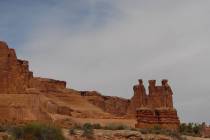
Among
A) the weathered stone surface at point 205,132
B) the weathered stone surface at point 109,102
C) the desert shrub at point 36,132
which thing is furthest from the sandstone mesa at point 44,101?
the desert shrub at point 36,132

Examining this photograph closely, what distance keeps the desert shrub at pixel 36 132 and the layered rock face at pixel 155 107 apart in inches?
549

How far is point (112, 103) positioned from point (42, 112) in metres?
38.1

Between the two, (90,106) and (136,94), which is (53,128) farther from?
(136,94)

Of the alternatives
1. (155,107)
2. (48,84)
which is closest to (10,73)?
(155,107)

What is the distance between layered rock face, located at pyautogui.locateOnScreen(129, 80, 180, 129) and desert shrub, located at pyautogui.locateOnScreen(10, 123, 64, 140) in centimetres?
1395

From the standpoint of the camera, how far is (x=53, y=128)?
35812 mm

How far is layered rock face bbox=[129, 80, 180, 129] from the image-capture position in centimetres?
4888

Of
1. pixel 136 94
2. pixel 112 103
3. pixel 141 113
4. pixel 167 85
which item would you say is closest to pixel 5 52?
pixel 141 113

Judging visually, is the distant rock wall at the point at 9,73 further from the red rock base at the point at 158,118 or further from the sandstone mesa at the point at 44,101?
the red rock base at the point at 158,118

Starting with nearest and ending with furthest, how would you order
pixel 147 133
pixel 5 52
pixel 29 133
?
pixel 29 133 → pixel 147 133 → pixel 5 52

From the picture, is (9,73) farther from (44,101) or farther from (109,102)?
(109,102)

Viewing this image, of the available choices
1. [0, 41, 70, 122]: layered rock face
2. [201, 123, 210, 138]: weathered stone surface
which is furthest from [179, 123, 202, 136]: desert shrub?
[0, 41, 70, 122]: layered rock face

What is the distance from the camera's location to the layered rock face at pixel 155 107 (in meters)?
48.9

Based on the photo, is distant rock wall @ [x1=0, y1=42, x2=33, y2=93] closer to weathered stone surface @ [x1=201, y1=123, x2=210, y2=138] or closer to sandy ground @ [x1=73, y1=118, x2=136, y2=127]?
sandy ground @ [x1=73, y1=118, x2=136, y2=127]
